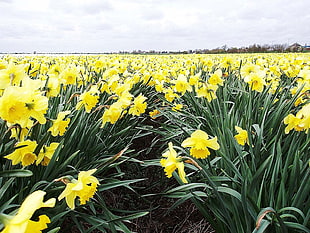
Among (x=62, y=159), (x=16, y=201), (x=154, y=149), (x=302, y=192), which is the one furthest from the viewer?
(x=154, y=149)

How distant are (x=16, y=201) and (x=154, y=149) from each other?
2.14m

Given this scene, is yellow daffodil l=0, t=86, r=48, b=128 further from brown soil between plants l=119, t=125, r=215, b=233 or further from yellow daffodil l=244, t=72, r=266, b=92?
yellow daffodil l=244, t=72, r=266, b=92

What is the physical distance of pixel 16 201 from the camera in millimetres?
1505

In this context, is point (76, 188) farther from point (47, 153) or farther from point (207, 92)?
point (207, 92)

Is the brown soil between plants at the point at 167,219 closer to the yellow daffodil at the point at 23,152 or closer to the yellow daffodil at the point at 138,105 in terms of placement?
the yellow daffodil at the point at 138,105

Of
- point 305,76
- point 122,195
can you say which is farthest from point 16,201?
point 305,76

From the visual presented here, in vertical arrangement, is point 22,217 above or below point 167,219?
above

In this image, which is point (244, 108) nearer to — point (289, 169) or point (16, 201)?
point (289, 169)

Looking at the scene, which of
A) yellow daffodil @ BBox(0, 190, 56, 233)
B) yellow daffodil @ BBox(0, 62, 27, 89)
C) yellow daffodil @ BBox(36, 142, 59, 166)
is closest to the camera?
yellow daffodil @ BBox(0, 190, 56, 233)

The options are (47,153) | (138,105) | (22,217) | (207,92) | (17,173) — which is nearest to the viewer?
(22,217)

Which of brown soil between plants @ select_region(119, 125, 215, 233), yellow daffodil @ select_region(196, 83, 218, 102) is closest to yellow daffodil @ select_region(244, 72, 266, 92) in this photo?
yellow daffodil @ select_region(196, 83, 218, 102)

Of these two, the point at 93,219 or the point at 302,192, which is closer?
the point at 302,192

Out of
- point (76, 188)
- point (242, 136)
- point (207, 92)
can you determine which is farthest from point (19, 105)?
point (207, 92)

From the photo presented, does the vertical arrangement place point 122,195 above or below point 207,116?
below
